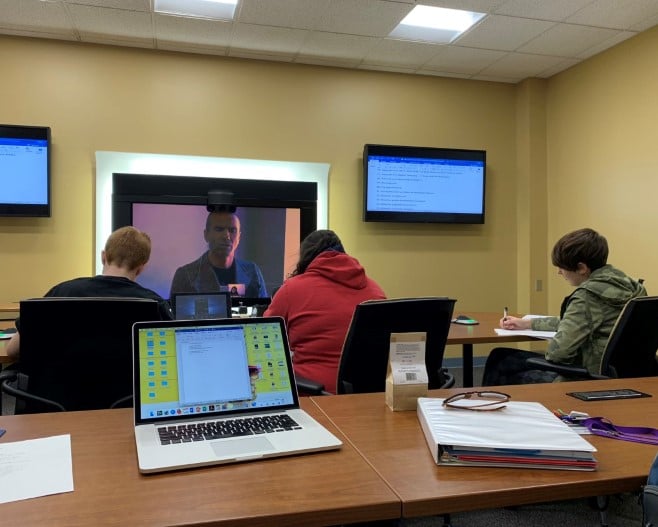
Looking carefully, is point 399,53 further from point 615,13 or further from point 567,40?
point 615,13

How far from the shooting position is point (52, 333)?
1686 millimetres

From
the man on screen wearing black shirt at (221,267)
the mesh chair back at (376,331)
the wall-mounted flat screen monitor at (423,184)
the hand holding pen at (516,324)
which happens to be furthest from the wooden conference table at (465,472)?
the wall-mounted flat screen monitor at (423,184)

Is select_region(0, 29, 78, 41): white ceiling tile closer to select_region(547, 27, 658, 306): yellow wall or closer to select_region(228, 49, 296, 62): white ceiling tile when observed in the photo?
select_region(228, 49, 296, 62): white ceiling tile

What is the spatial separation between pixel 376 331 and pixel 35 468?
113 centimetres

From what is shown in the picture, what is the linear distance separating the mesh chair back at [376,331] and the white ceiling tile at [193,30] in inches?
111

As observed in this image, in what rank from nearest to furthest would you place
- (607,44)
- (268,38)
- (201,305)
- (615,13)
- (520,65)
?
(201,305)
(615,13)
(268,38)
(607,44)
(520,65)

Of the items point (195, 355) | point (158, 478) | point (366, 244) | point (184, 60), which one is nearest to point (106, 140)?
point (184, 60)

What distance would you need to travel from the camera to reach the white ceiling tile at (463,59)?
4305 millimetres

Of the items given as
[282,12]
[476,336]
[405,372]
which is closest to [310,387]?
[405,372]

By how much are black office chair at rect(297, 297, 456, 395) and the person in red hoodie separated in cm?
13

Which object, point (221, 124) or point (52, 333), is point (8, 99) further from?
point (52, 333)

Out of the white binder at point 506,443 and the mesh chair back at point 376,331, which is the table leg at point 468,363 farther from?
the white binder at point 506,443

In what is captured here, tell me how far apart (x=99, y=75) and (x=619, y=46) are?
3975 millimetres

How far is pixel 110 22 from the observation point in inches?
147
